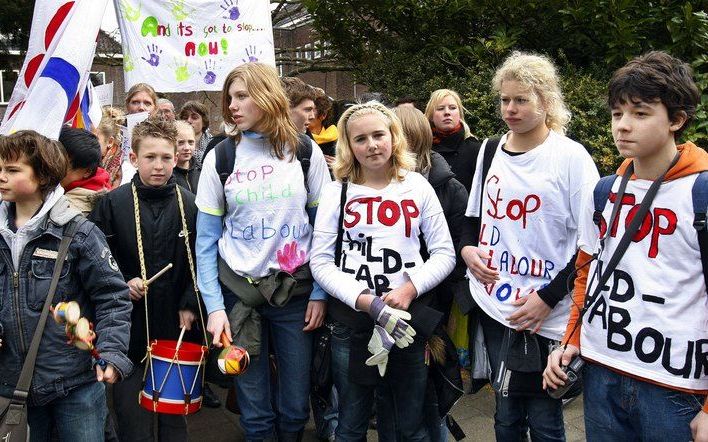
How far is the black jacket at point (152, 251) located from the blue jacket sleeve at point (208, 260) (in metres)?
0.16

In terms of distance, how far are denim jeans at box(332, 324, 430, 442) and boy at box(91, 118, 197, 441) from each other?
0.75 m

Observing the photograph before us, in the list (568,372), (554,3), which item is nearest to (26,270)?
(568,372)

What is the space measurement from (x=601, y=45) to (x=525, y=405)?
4283mm

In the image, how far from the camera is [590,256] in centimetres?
221

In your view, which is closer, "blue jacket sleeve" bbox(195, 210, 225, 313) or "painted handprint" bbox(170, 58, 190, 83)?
"blue jacket sleeve" bbox(195, 210, 225, 313)

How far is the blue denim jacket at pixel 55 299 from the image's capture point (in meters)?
2.31

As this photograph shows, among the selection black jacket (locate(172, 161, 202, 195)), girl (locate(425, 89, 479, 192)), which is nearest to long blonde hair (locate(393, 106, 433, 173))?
girl (locate(425, 89, 479, 192))

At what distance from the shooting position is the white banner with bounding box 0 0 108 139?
3453 mm

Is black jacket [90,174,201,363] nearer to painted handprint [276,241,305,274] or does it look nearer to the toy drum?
the toy drum

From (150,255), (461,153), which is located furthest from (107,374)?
(461,153)

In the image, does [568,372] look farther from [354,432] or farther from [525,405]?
[354,432]

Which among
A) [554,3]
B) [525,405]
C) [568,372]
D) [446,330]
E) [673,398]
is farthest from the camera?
[554,3]

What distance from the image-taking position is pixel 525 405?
2699 millimetres

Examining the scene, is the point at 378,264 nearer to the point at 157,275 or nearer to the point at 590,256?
the point at 590,256
